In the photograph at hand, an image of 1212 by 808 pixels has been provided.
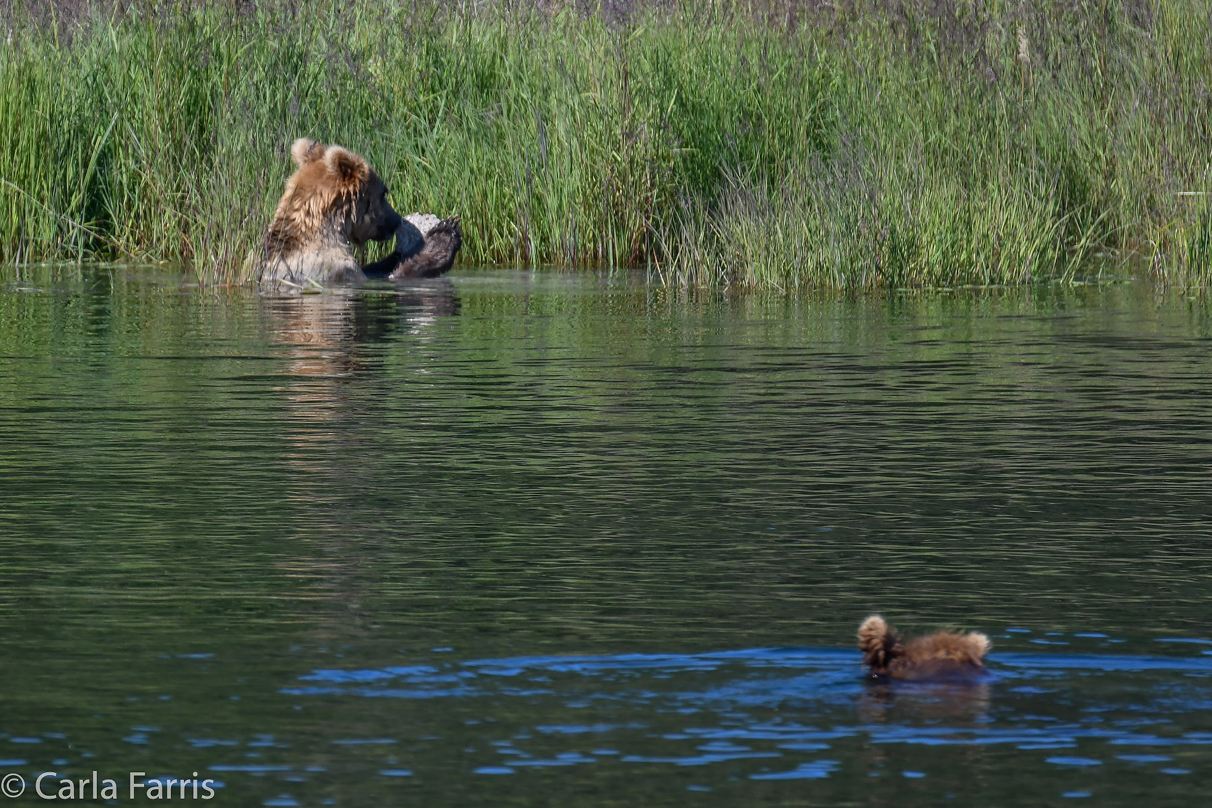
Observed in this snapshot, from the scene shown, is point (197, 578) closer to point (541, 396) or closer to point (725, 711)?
point (725, 711)

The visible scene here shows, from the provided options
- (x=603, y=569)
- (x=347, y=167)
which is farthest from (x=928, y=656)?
(x=347, y=167)

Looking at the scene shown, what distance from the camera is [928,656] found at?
3.98 meters

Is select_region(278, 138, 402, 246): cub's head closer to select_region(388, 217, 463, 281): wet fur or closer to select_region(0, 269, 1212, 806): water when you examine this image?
select_region(388, 217, 463, 281): wet fur

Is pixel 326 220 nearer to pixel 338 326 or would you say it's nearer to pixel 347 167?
pixel 347 167

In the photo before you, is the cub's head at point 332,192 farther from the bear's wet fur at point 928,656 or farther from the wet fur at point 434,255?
the bear's wet fur at point 928,656

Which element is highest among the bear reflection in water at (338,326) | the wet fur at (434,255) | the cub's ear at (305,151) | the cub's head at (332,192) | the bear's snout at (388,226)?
the cub's ear at (305,151)

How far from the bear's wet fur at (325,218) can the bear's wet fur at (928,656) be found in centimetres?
842

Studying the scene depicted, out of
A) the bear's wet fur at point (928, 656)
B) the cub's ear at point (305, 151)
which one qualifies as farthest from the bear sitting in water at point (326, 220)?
the bear's wet fur at point (928, 656)

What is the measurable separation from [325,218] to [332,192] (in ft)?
0.69

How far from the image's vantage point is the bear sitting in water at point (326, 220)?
1207 cm

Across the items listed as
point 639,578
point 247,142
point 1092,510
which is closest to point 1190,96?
point 247,142

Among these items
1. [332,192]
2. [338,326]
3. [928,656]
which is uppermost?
[332,192]

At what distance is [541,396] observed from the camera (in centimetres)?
806

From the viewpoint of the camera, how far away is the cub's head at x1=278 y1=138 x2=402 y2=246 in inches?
474
